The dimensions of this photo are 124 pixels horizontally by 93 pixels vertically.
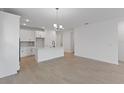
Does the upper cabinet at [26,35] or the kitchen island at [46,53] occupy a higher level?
the upper cabinet at [26,35]

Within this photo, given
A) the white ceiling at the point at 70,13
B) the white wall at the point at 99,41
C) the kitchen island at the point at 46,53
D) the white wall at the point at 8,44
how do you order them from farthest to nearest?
the kitchen island at the point at 46,53 → the white wall at the point at 99,41 → the white ceiling at the point at 70,13 → the white wall at the point at 8,44

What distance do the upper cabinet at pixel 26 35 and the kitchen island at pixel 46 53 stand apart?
2.24 m

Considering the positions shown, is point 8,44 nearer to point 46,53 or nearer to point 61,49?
point 46,53

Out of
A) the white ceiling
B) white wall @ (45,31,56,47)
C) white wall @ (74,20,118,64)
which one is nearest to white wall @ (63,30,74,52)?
white wall @ (45,31,56,47)

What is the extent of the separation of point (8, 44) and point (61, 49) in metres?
4.20

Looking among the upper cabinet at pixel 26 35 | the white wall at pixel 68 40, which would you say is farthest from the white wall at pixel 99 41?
the upper cabinet at pixel 26 35

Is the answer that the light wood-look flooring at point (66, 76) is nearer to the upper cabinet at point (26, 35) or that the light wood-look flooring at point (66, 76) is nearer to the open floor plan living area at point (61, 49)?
the open floor plan living area at point (61, 49)

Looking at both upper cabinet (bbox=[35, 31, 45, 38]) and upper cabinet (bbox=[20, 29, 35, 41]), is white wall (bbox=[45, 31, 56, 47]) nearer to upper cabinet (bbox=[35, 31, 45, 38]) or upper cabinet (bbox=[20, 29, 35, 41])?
upper cabinet (bbox=[35, 31, 45, 38])

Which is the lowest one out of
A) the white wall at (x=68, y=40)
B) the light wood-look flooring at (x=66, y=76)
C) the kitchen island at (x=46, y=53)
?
the light wood-look flooring at (x=66, y=76)

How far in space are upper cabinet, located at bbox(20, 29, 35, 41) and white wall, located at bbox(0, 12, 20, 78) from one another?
136 inches

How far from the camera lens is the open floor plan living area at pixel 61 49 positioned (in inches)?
111

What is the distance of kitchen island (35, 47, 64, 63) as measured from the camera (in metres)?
5.01

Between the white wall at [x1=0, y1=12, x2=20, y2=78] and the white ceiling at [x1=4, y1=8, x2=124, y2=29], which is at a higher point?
the white ceiling at [x1=4, y1=8, x2=124, y2=29]
